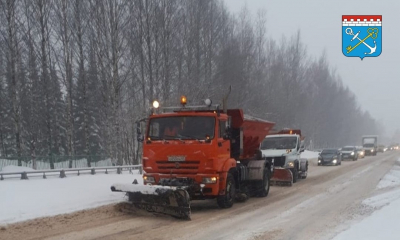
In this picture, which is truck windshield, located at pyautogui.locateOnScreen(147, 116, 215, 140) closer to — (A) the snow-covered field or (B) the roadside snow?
(B) the roadside snow

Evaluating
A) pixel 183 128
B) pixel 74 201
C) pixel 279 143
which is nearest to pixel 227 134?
pixel 183 128

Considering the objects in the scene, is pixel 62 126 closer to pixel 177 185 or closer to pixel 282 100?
pixel 282 100

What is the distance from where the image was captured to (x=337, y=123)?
290ft

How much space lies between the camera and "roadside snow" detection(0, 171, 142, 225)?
11.6 meters

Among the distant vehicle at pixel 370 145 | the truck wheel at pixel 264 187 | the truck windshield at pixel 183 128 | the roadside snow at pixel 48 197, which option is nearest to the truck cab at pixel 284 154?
the truck wheel at pixel 264 187

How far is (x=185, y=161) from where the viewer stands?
12.0m

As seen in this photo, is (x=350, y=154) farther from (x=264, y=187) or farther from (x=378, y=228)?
(x=378, y=228)

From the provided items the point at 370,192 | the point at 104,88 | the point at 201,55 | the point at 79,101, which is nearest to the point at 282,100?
the point at 201,55

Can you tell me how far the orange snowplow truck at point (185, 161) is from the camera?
11.4m

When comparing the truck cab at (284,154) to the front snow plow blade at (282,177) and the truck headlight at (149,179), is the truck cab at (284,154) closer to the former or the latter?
the front snow plow blade at (282,177)

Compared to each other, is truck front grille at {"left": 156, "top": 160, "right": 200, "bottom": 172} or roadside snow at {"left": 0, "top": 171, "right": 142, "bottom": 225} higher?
truck front grille at {"left": 156, "top": 160, "right": 200, "bottom": 172}

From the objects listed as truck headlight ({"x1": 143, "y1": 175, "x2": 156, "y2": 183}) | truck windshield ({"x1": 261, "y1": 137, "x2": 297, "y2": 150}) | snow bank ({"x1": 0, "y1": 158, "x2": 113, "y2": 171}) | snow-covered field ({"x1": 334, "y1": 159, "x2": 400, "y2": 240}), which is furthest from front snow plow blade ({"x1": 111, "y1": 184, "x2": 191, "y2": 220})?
snow bank ({"x1": 0, "y1": 158, "x2": 113, "y2": 171})

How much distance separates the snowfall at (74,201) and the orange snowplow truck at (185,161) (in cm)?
193

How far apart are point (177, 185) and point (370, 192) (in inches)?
339
